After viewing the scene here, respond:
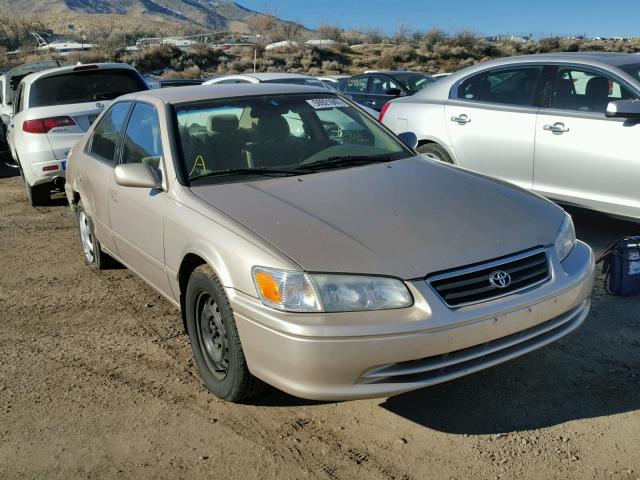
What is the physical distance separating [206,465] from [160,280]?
1.36 metres

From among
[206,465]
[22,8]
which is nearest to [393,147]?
[206,465]

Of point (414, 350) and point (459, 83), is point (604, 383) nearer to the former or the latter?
point (414, 350)

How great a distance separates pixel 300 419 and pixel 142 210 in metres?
1.63

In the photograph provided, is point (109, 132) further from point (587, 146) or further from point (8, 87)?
point (8, 87)

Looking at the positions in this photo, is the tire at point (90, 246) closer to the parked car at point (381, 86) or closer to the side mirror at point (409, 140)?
the side mirror at point (409, 140)

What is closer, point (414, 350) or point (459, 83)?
point (414, 350)

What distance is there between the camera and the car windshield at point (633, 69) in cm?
562

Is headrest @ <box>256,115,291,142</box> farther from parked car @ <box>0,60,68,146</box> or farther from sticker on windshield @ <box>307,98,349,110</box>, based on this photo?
parked car @ <box>0,60,68,146</box>

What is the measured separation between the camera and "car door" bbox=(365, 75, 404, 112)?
13.4 m

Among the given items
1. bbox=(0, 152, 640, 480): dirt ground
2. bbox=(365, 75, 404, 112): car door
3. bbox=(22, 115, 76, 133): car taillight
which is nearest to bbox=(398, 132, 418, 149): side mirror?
bbox=(0, 152, 640, 480): dirt ground

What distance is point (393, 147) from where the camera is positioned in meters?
4.53

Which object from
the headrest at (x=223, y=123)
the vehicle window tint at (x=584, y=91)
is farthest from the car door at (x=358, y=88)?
the headrest at (x=223, y=123)

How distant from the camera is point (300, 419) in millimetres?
3314

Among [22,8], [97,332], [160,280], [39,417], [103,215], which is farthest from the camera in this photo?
[22,8]
